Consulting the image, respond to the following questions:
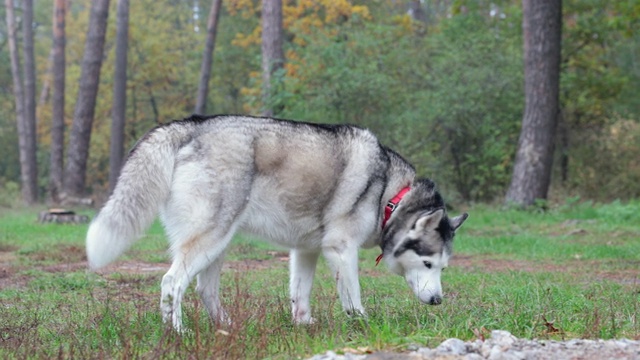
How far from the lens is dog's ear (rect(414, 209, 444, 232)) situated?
6.43 meters

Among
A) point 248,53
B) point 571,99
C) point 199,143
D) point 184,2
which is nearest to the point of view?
point 199,143

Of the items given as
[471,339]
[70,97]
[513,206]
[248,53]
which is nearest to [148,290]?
[471,339]

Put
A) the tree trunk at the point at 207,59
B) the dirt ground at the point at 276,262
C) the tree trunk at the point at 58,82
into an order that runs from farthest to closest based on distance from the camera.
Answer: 1. the tree trunk at the point at 207,59
2. the tree trunk at the point at 58,82
3. the dirt ground at the point at 276,262

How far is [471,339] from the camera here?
16.0ft

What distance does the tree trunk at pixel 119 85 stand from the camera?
83.5 feet

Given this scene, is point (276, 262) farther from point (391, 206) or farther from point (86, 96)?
point (86, 96)

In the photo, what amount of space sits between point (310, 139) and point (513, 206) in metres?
13.2

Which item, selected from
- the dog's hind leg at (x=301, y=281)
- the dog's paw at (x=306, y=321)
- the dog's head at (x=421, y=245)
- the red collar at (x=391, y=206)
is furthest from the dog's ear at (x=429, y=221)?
the dog's paw at (x=306, y=321)

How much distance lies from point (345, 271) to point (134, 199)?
1.65 metres

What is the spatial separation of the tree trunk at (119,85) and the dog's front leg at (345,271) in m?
20.2

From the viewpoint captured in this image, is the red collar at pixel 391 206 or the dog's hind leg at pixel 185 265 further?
the red collar at pixel 391 206

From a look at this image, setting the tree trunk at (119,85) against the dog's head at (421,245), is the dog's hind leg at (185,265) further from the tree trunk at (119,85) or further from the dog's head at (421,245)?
the tree trunk at (119,85)

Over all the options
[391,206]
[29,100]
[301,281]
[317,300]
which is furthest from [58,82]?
[391,206]

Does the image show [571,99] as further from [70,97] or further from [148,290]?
[70,97]
